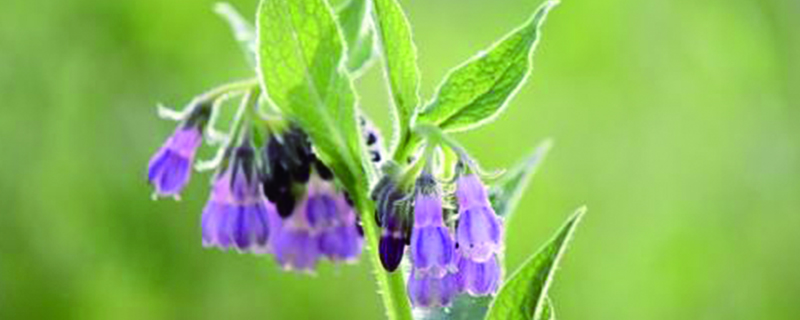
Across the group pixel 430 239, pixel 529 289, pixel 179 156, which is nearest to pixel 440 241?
pixel 430 239

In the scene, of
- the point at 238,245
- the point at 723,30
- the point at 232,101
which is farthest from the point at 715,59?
the point at 238,245

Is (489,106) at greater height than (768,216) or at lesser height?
greater

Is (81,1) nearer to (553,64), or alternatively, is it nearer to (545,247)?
(553,64)

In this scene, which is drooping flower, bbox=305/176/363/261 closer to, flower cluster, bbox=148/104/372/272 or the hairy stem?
flower cluster, bbox=148/104/372/272

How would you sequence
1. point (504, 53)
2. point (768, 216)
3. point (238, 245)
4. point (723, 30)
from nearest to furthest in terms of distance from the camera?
point (504, 53) < point (238, 245) < point (768, 216) < point (723, 30)

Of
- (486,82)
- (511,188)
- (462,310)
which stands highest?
(486,82)

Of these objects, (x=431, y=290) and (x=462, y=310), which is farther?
(x=462, y=310)

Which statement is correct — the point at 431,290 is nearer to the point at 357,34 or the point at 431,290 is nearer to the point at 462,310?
the point at 462,310
